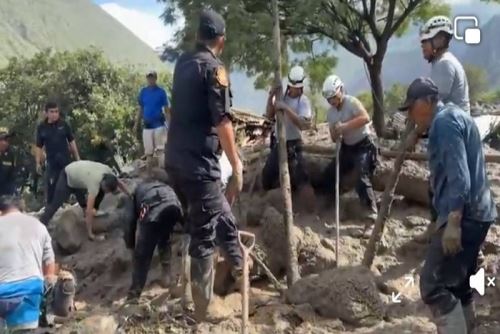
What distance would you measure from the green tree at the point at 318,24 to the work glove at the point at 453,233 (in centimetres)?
795

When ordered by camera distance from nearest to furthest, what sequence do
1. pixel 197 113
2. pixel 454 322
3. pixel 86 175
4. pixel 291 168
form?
1. pixel 454 322
2. pixel 197 113
3. pixel 291 168
4. pixel 86 175

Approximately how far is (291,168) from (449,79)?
2674 millimetres

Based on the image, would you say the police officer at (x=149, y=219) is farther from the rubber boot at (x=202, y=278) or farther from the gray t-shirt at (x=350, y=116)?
the gray t-shirt at (x=350, y=116)

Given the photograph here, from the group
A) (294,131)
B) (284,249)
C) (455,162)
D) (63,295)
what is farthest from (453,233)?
(294,131)

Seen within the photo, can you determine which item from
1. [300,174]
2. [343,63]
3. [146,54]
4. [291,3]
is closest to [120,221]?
[300,174]

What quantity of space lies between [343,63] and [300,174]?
934 centimetres

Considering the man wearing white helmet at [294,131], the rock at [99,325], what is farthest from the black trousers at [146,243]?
the man wearing white helmet at [294,131]

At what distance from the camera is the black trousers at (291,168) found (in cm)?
867

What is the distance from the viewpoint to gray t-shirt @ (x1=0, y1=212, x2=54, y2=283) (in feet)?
19.5

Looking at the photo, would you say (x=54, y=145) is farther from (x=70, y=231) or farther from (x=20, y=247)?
(x=20, y=247)

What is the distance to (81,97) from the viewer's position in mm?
31656

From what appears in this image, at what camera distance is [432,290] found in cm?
507

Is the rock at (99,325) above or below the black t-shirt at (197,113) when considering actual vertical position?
below

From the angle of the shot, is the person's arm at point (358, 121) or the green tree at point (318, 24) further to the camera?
the green tree at point (318, 24)
